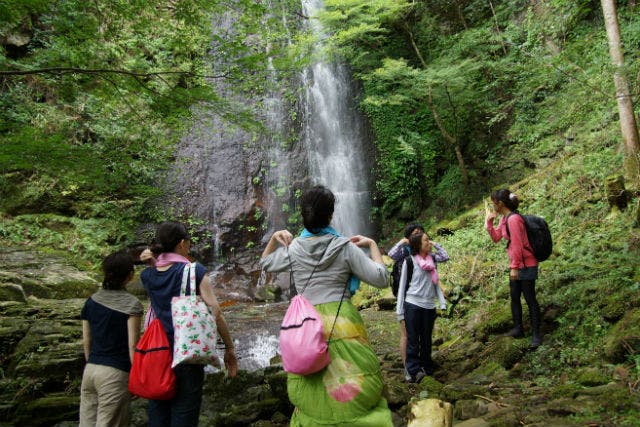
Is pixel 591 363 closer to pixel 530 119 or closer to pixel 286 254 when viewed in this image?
pixel 286 254

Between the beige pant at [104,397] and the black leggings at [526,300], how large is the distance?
3934 millimetres

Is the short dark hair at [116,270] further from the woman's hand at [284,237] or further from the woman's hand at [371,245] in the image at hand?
the woman's hand at [371,245]

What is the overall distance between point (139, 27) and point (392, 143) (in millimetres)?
11709

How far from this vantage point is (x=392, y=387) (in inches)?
156

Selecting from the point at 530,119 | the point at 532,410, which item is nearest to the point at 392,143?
the point at 530,119

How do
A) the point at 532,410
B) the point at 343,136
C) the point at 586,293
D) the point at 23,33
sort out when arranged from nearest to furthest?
the point at 532,410 → the point at 586,293 → the point at 23,33 → the point at 343,136

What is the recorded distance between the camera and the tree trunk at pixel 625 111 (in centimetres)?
693

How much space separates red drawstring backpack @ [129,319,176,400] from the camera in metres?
2.40

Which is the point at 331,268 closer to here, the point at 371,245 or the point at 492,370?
the point at 371,245

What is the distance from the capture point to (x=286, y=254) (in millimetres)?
2324

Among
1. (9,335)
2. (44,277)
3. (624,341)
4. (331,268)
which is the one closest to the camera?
(331,268)

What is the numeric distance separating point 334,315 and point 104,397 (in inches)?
68.6

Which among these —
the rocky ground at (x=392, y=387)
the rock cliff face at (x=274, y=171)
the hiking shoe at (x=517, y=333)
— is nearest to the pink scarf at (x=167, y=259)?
the rocky ground at (x=392, y=387)

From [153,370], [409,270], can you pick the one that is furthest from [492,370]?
[153,370]
